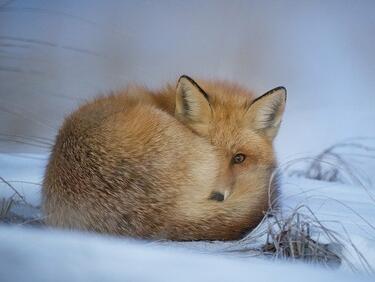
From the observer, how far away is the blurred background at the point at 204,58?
1704 mm

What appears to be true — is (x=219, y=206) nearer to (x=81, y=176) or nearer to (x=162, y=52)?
(x=81, y=176)

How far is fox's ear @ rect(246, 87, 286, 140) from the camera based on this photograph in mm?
1531

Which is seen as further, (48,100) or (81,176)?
(48,100)

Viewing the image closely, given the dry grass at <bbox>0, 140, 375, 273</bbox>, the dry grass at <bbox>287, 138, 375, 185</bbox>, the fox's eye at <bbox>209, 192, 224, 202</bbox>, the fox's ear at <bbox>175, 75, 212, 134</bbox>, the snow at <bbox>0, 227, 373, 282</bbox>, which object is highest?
the fox's ear at <bbox>175, 75, 212, 134</bbox>

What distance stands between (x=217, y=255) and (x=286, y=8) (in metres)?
0.82

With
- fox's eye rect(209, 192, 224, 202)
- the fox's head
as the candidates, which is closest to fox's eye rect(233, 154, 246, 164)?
the fox's head

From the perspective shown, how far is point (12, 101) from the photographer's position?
179 centimetres

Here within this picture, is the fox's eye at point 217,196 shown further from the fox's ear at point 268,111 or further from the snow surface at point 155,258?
the fox's ear at point 268,111

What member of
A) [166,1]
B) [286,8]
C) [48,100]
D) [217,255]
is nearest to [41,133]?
[48,100]

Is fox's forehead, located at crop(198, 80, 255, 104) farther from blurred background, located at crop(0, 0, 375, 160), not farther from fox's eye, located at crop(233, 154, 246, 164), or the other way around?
fox's eye, located at crop(233, 154, 246, 164)

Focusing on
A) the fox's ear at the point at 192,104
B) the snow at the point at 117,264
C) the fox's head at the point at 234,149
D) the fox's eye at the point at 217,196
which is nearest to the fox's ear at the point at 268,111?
the fox's head at the point at 234,149

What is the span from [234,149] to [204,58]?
1.16 ft

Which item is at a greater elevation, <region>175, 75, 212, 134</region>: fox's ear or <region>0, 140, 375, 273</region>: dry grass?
<region>175, 75, 212, 134</region>: fox's ear

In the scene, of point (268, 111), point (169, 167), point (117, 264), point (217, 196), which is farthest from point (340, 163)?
point (117, 264)
